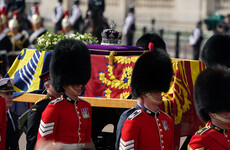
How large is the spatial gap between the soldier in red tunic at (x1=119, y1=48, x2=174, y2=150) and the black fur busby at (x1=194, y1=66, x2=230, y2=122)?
12.2 inches

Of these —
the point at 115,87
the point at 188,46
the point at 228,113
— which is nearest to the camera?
the point at 228,113

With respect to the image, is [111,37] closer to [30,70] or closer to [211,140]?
[30,70]

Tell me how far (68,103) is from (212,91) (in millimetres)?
1090

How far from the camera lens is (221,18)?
2005 cm

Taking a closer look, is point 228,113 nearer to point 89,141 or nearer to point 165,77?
point 165,77

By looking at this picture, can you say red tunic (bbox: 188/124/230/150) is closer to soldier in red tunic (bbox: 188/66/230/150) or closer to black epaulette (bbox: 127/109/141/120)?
soldier in red tunic (bbox: 188/66/230/150)

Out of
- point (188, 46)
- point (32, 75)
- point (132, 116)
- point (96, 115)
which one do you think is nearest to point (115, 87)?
point (96, 115)

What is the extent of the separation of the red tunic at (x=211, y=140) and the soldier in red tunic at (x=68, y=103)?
0.84 m

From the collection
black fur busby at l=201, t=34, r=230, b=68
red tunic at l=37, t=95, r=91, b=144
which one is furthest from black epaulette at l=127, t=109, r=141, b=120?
black fur busby at l=201, t=34, r=230, b=68

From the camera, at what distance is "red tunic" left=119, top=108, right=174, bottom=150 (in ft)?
15.0

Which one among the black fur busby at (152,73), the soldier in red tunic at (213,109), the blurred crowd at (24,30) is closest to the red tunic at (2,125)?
the black fur busby at (152,73)

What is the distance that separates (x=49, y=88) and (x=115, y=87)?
1.09 m

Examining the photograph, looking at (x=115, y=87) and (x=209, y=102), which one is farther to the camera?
(x=115, y=87)

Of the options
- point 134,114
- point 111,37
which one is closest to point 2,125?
point 134,114
